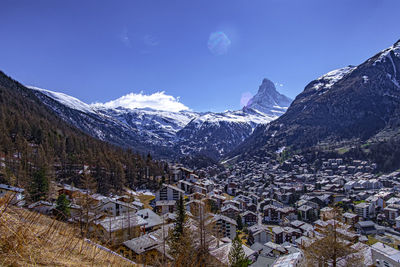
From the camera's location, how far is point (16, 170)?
37281 millimetres

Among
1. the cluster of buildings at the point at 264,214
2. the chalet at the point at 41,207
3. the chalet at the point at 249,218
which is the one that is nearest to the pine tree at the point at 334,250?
the cluster of buildings at the point at 264,214

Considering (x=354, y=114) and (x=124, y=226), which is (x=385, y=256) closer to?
(x=124, y=226)

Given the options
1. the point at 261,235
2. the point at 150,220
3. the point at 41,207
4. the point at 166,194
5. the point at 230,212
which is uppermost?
the point at 41,207

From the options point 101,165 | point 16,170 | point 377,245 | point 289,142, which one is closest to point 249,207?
point 377,245

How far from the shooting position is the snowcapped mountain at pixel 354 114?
146 metres

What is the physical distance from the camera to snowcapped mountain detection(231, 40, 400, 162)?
14583cm

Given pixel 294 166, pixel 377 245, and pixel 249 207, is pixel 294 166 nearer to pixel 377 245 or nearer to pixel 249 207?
pixel 249 207

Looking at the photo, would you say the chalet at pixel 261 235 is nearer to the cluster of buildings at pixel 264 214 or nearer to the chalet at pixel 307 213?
the cluster of buildings at pixel 264 214

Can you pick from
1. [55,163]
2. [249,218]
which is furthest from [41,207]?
[249,218]

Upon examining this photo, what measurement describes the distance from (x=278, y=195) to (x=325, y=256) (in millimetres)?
67304

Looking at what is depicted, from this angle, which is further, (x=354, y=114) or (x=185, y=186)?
(x=354, y=114)

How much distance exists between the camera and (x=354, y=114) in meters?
166

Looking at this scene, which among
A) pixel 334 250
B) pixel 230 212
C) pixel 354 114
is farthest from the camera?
pixel 354 114

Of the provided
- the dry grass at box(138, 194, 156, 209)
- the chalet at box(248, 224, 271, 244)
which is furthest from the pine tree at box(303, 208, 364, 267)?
the dry grass at box(138, 194, 156, 209)
